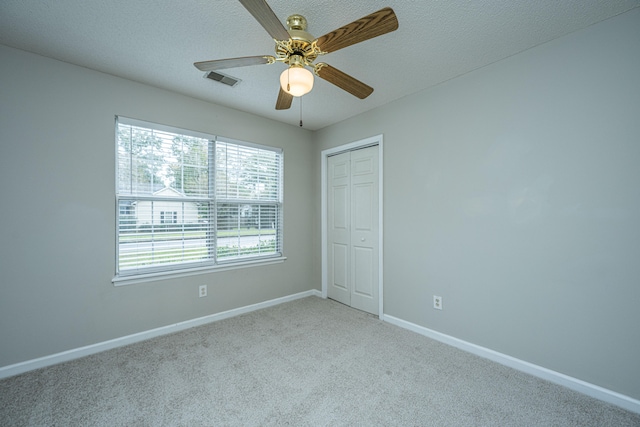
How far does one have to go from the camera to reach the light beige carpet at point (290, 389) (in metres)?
1.66

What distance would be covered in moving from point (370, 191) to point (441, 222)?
100 cm

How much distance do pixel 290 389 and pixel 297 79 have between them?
2.12 metres

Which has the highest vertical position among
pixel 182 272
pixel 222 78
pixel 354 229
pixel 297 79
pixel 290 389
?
pixel 222 78

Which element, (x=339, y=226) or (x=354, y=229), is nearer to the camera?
(x=354, y=229)

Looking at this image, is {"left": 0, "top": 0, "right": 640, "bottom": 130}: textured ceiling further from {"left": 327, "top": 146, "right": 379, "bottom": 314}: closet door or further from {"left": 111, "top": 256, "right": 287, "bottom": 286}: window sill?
{"left": 111, "top": 256, "right": 287, "bottom": 286}: window sill

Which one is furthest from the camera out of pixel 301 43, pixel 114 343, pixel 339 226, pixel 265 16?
pixel 339 226

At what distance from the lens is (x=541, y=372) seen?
2059 millimetres

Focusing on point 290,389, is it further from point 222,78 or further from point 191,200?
point 222,78

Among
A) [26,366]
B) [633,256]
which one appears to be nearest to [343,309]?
[633,256]

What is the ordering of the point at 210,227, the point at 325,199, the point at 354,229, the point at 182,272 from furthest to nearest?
the point at 325,199 < the point at 354,229 < the point at 210,227 < the point at 182,272

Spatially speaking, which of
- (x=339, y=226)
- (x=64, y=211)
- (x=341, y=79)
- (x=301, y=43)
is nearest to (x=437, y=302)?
(x=339, y=226)

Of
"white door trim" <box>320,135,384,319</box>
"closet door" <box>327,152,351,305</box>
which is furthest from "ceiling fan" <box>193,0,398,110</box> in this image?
"closet door" <box>327,152,351,305</box>

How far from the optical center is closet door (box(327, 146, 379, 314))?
338 centimetres

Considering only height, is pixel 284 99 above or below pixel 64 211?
above
